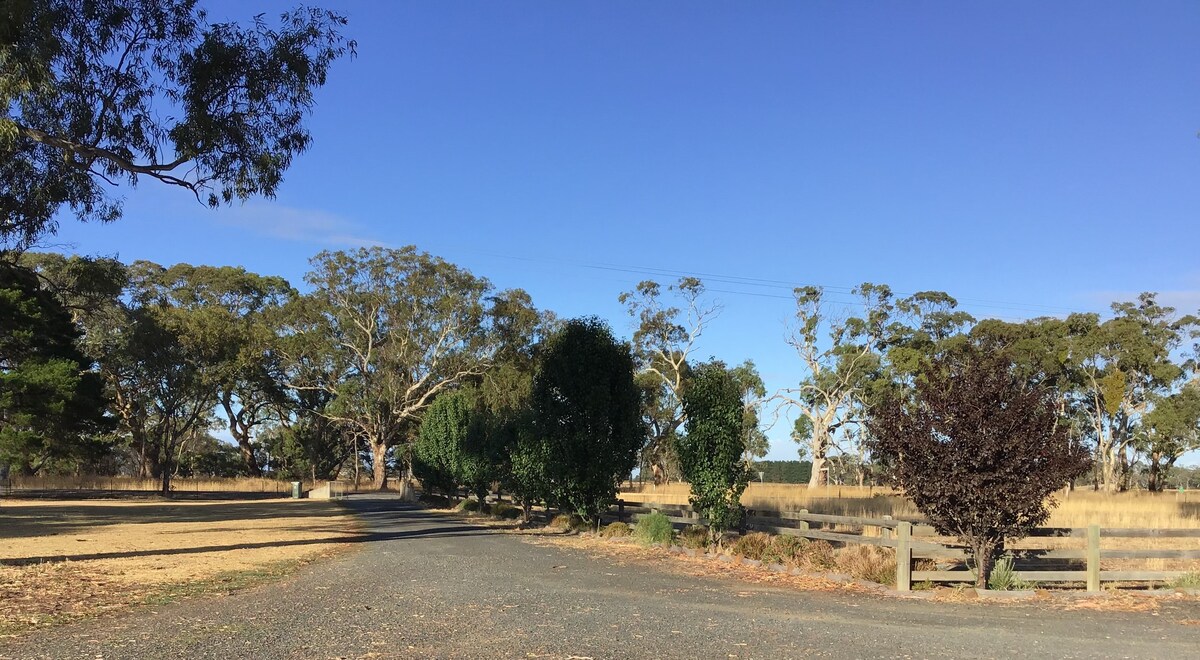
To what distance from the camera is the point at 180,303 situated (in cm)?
5716

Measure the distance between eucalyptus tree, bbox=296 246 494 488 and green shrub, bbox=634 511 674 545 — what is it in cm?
3729

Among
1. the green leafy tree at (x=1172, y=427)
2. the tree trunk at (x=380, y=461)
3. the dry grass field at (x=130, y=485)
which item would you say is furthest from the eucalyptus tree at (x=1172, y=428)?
the dry grass field at (x=130, y=485)

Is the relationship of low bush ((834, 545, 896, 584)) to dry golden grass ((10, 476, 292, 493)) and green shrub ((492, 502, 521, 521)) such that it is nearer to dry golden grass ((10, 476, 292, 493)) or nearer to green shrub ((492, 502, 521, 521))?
green shrub ((492, 502, 521, 521))

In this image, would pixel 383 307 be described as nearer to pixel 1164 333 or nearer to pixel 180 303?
pixel 180 303

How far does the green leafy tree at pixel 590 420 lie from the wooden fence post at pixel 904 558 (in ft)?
35.5

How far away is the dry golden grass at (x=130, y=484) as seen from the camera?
46719 millimetres

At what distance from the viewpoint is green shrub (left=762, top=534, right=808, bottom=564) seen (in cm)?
1286

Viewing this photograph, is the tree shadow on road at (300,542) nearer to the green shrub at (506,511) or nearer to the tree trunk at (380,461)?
the green shrub at (506,511)

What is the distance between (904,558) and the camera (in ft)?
35.3

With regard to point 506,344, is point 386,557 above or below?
below

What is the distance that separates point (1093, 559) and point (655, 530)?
328 inches

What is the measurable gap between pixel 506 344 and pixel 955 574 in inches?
1767

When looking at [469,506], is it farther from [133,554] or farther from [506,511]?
[133,554]

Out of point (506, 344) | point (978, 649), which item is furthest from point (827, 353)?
point (978, 649)
